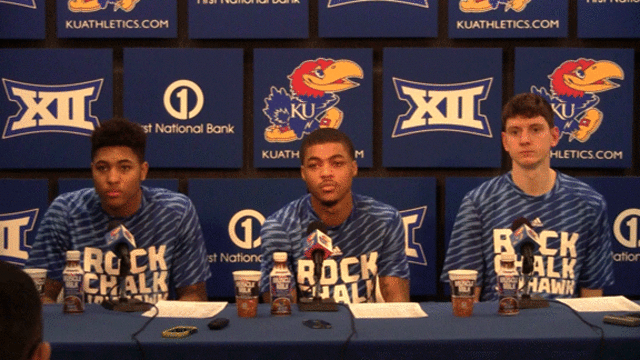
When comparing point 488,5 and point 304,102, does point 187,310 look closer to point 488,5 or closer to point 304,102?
point 304,102

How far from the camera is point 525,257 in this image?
227 centimetres

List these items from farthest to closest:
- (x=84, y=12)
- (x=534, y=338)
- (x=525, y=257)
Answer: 1. (x=84, y=12)
2. (x=525, y=257)
3. (x=534, y=338)

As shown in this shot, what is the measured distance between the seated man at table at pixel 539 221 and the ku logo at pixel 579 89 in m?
0.64

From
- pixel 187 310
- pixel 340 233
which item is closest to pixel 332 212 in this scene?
pixel 340 233

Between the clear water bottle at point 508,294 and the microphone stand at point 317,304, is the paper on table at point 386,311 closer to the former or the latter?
the microphone stand at point 317,304

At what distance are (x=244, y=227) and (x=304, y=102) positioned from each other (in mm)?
794

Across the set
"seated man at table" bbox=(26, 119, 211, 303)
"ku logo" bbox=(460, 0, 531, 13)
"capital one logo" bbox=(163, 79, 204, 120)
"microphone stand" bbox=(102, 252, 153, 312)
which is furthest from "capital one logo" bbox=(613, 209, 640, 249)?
"microphone stand" bbox=(102, 252, 153, 312)

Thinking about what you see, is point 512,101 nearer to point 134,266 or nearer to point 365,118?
point 365,118

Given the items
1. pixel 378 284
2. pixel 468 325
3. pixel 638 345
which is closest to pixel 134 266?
pixel 378 284

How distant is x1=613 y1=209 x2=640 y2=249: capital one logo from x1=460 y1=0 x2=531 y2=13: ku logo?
1.33 m

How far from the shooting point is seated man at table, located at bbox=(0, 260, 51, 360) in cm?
87

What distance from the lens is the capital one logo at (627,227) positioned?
3.83 m

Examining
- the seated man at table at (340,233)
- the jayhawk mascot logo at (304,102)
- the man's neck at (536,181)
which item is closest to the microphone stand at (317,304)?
the seated man at table at (340,233)

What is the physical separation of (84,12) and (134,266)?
1.66 metres
